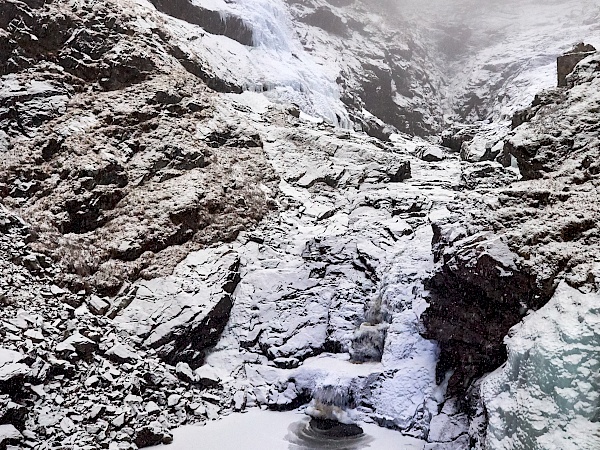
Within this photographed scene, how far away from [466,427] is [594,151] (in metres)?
6.15

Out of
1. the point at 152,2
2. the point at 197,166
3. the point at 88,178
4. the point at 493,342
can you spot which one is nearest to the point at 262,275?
the point at 197,166

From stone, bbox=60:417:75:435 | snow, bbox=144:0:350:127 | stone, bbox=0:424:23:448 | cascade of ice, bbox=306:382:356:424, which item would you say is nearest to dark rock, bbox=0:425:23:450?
stone, bbox=0:424:23:448

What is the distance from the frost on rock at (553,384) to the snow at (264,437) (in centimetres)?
320

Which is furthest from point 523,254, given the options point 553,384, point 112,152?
point 112,152

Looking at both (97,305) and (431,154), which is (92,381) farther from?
(431,154)

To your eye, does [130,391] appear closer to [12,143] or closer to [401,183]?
[12,143]

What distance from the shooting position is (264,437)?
33.4 ft

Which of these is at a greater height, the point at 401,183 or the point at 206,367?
the point at 401,183

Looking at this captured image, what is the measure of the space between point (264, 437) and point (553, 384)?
6.20 m

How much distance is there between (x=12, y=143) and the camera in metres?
16.1

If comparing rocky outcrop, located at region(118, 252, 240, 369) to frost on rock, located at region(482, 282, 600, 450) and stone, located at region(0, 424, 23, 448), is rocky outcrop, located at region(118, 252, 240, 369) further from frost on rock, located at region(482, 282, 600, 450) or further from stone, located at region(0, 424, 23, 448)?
frost on rock, located at region(482, 282, 600, 450)

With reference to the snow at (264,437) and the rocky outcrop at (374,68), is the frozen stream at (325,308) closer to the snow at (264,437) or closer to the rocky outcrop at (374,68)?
the snow at (264,437)

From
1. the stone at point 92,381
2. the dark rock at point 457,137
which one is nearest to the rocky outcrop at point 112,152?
the stone at point 92,381

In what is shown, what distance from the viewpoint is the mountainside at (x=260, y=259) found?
8.57m
